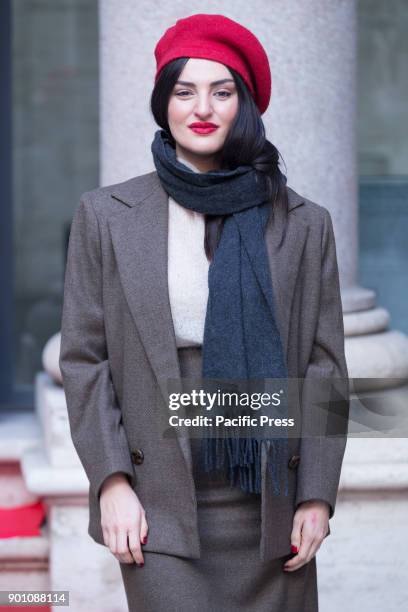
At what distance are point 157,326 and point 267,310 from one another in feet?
0.88

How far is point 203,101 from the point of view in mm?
3021

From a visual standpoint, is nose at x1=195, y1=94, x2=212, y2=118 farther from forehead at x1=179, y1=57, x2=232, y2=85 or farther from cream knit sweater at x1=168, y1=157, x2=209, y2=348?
cream knit sweater at x1=168, y1=157, x2=209, y2=348

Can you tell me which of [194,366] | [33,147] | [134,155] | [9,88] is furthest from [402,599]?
[33,147]

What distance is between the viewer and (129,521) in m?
2.94

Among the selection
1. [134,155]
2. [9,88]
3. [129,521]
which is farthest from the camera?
[9,88]

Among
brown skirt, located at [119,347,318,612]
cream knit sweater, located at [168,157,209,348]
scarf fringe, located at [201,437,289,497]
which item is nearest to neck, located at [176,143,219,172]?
cream knit sweater, located at [168,157,209,348]

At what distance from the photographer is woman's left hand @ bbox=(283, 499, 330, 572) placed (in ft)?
10.1

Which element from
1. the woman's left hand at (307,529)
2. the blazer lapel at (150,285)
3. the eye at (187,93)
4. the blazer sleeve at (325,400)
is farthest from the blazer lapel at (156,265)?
the woman's left hand at (307,529)

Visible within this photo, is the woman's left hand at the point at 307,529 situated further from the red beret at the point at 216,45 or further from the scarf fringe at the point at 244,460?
the red beret at the point at 216,45

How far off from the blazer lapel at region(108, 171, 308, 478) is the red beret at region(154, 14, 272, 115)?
0.32 meters

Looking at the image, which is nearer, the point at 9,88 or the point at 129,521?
the point at 129,521

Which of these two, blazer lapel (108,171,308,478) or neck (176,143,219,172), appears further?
neck (176,143,219,172)

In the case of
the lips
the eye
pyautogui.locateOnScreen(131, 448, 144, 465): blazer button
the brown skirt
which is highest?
the eye

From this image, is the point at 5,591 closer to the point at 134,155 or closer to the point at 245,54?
the point at 134,155
